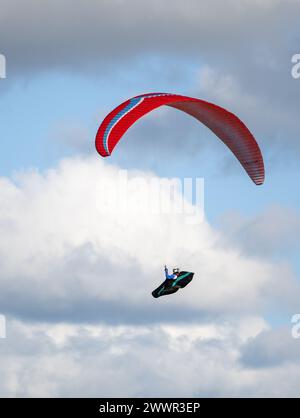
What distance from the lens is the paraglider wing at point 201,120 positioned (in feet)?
238

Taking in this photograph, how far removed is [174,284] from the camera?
77.4 metres

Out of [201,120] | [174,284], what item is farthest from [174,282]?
[201,120]

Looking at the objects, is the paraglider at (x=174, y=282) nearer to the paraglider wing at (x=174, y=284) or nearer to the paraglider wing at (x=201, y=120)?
the paraglider wing at (x=174, y=284)

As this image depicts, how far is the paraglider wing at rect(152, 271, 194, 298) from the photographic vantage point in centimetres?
7675

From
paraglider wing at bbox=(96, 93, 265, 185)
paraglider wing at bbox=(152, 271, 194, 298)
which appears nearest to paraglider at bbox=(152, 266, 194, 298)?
paraglider wing at bbox=(152, 271, 194, 298)

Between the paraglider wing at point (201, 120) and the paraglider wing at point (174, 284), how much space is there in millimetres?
6590

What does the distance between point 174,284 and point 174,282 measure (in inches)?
6.7

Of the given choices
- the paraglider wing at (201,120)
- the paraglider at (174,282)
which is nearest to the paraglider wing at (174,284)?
the paraglider at (174,282)

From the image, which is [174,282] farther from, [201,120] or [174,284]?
[201,120]

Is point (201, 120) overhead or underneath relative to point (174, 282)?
overhead
